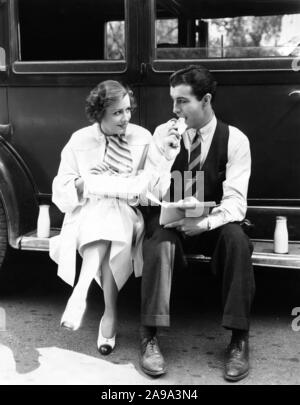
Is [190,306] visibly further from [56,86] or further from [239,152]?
[56,86]

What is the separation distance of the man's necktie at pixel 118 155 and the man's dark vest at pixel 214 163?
0.26 meters

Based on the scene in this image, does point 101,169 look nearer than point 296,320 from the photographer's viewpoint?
Yes

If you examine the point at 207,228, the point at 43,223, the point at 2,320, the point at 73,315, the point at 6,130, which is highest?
the point at 6,130

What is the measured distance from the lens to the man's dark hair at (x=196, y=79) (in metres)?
2.94

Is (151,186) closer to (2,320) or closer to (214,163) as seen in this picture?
(214,163)

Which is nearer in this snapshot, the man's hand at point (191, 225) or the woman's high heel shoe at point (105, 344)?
the man's hand at point (191, 225)

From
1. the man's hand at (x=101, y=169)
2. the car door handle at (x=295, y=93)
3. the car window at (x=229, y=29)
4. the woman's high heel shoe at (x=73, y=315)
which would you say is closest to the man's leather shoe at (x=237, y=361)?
the woman's high heel shoe at (x=73, y=315)

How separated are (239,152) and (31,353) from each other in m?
1.48

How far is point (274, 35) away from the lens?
314cm

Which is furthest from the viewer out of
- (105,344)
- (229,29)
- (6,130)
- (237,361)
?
(6,130)

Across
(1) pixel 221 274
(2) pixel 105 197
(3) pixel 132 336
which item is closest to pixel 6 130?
(2) pixel 105 197

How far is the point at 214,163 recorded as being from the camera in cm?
296

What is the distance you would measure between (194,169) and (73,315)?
973 millimetres

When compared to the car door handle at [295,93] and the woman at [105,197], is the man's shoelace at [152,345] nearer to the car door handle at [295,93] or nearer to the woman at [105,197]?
the woman at [105,197]
